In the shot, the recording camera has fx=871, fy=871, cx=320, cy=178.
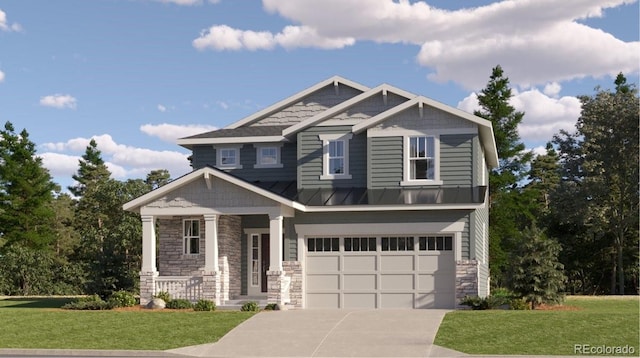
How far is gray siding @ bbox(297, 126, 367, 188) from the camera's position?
3086cm

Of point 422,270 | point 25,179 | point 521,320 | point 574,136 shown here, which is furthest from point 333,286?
point 25,179

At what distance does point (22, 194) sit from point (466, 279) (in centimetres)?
3781

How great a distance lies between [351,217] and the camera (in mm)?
29422

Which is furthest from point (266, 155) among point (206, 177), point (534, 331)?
point (534, 331)

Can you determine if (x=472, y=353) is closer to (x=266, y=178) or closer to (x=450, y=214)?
(x=450, y=214)

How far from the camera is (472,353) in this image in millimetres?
19344

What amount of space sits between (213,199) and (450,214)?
7893 mm

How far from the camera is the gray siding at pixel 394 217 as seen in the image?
1135 inches

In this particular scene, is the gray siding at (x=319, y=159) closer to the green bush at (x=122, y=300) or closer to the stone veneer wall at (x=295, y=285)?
the stone veneer wall at (x=295, y=285)

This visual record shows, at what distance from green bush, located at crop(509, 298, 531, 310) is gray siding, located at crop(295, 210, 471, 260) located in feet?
7.77

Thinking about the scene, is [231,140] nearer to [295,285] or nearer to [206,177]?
[206,177]

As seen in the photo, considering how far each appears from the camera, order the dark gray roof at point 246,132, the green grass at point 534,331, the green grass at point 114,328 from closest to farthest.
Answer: the green grass at point 534,331
the green grass at point 114,328
the dark gray roof at point 246,132

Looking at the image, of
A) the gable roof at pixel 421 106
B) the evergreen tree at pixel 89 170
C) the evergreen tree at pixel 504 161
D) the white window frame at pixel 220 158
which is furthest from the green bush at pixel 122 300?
the evergreen tree at pixel 89 170

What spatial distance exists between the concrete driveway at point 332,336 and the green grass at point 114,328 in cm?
74
